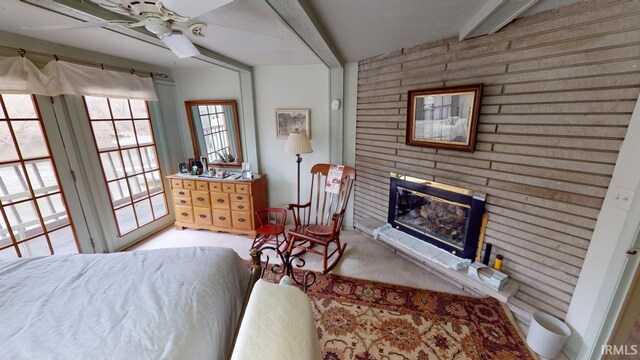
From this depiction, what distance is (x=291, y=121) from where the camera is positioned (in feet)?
10.9

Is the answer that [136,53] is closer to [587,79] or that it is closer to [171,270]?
[171,270]

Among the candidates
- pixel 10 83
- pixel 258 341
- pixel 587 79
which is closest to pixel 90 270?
pixel 258 341

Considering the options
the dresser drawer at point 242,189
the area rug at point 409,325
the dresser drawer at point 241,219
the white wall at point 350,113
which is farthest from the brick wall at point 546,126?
the dresser drawer at point 241,219

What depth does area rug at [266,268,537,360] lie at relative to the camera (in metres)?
1.63

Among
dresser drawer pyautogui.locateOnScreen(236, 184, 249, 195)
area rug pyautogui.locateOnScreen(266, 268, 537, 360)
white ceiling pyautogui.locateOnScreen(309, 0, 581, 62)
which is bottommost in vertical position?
area rug pyautogui.locateOnScreen(266, 268, 537, 360)

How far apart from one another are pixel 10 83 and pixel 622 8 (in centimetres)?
429

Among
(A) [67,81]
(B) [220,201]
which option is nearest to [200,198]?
(B) [220,201]

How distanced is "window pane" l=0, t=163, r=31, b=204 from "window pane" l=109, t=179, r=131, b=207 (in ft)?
2.44

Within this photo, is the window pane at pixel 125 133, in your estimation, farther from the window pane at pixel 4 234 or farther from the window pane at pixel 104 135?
the window pane at pixel 4 234

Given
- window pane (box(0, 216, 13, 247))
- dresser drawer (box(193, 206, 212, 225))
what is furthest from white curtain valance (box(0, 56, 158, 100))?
dresser drawer (box(193, 206, 212, 225))

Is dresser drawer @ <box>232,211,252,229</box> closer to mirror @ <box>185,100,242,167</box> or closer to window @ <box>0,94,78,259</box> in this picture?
mirror @ <box>185,100,242,167</box>

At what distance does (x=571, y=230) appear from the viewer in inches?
61.5

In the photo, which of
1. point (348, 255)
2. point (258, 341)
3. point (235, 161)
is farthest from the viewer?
point (235, 161)

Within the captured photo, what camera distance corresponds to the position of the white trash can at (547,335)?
1.52 metres
